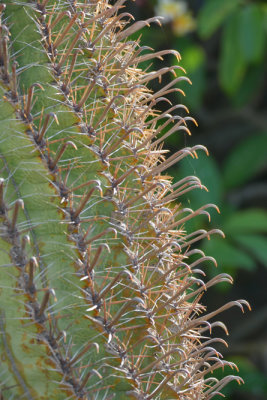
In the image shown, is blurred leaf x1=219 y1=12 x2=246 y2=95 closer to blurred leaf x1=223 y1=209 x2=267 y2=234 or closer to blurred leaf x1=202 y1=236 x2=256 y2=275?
blurred leaf x1=223 y1=209 x2=267 y2=234

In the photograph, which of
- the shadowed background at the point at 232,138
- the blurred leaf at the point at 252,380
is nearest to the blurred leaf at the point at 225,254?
the shadowed background at the point at 232,138

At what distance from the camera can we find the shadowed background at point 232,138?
1861mm

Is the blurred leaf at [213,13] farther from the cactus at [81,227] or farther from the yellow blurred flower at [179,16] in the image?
the cactus at [81,227]

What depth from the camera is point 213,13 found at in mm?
1929

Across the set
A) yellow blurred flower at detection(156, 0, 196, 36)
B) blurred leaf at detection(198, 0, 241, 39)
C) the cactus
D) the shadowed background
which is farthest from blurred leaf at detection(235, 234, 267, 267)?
the cactus

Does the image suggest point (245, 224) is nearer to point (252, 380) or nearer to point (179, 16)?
point (252, 380)

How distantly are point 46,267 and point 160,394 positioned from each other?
18 cm

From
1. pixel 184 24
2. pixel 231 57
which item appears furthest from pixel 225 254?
pixel 184 24

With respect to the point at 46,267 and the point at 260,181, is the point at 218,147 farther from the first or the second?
the point at 46,267

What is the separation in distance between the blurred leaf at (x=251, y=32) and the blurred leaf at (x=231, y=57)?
0.03 m

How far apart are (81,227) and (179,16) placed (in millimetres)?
1780

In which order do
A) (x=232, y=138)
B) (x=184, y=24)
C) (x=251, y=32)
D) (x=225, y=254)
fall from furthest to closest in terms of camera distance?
1. (x=232, y=138)
2. (x=184, y=24)
3. (x=251, y=32)
4. (x=225, y=254)

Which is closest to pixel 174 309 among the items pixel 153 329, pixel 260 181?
pixel 153 329

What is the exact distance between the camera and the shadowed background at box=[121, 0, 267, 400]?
1.86 m
